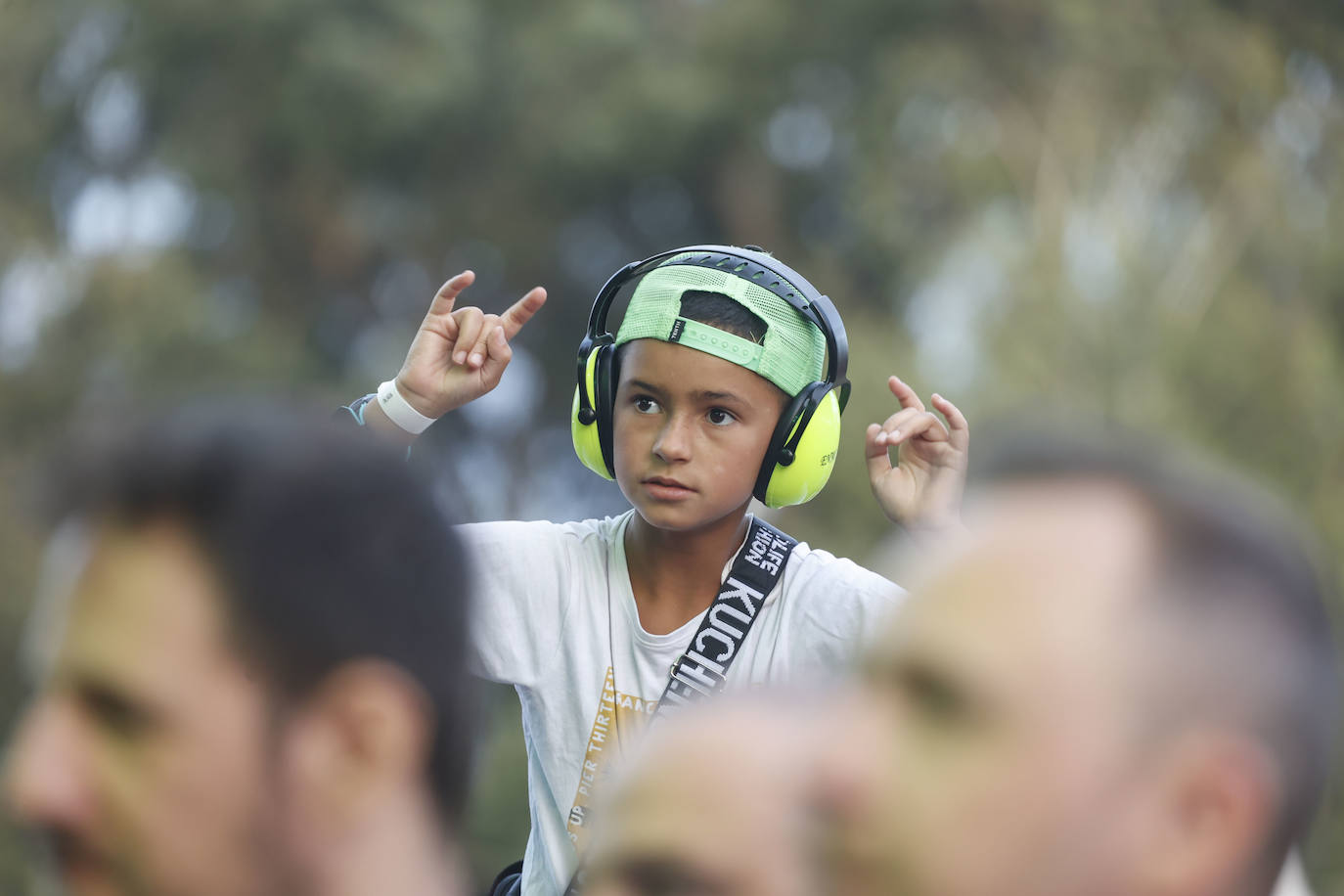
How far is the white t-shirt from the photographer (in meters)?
3.09

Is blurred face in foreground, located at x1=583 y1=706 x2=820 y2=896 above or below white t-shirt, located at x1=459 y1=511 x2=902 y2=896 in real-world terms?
below

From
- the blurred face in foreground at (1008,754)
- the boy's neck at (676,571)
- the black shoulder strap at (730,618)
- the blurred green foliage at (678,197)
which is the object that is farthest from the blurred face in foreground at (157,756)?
the blurred green foliage at (678,197)

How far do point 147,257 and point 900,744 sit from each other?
19.4 metres

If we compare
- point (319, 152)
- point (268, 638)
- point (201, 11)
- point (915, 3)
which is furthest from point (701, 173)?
point (268, 638)

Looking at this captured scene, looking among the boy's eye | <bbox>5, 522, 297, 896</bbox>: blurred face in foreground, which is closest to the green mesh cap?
the boy's eye

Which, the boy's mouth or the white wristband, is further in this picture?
the white wristband

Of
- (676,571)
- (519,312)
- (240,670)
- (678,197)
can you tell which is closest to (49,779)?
(240,670)

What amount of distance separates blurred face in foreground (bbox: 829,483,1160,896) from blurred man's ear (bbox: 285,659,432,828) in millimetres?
504

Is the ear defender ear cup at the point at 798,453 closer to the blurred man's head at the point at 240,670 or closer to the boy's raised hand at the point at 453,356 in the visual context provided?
the boy's raised hand at the point at 453,356

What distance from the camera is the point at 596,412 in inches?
131

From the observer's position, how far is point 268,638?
145 cm

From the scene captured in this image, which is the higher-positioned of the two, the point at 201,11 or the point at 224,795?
the point at 201,11

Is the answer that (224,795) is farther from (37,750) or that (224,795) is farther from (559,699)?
(559,699)

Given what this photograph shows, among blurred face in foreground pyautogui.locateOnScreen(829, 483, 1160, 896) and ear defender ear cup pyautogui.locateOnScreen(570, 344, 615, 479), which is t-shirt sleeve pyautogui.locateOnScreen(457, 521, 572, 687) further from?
blurred face in foreground pyautogui.locateOnScreen(829, 483, 1160, 896)
